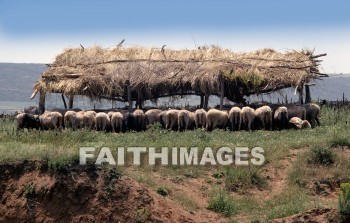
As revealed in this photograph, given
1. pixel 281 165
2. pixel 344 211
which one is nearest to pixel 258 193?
pixel 281 165

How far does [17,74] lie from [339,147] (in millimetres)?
66869

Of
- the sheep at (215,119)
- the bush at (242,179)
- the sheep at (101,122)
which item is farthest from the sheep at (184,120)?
the bush at (242,179)

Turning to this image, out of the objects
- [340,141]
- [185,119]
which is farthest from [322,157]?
[185,119]

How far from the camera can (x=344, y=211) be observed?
12.4 m

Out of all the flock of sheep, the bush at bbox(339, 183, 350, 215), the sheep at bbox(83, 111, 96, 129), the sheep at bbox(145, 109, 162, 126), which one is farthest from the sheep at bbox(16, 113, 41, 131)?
the bush at bbox(339, 183, 350, 215)

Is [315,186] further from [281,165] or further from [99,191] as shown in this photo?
[99,191]

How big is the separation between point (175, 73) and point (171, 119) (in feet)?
7.36

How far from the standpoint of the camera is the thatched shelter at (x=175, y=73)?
75.5ft

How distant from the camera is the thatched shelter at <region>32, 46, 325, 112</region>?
23016mm

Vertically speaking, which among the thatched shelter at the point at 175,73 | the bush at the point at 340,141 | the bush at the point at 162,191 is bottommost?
the bush at the point at 162,191

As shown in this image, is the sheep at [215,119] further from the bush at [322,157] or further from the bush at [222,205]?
the bush at [222,205]

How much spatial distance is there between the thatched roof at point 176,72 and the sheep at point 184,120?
1540 mm

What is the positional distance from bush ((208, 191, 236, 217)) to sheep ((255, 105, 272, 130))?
7770 millimetres

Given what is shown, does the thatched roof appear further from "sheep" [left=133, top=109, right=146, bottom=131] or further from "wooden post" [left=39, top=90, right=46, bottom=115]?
"sheep" [left=133, top=109, right=146, bottom=131]
